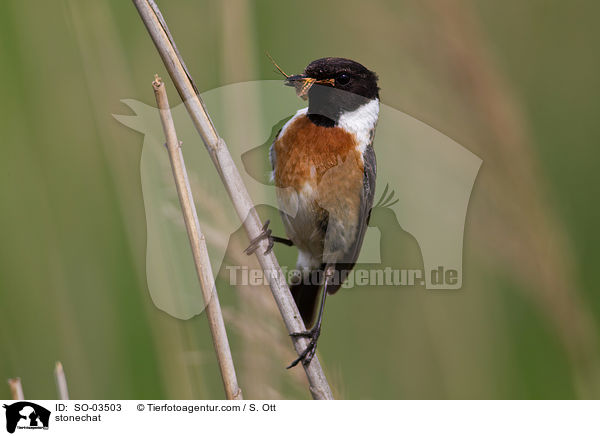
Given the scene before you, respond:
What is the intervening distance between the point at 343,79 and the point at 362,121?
0.20 metres

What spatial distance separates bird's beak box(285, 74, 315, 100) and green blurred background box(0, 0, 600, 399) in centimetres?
6

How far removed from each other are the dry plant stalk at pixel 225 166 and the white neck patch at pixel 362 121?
62 centimetres

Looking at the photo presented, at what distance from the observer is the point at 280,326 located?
1867 millimetres

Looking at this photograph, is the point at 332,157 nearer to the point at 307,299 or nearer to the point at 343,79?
the point at 343,79

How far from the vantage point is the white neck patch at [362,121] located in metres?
2.12

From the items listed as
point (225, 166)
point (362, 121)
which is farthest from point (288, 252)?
point (225, 166)

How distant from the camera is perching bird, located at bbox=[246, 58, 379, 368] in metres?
2.07

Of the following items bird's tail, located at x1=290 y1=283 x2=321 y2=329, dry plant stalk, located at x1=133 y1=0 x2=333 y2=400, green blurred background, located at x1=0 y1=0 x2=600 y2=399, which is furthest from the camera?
bird's tail, located at x1=290 y1=283 x2=321 y2=329

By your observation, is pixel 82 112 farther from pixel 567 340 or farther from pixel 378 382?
pixel 567 340
